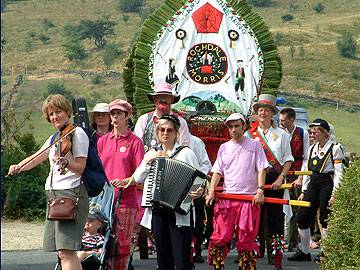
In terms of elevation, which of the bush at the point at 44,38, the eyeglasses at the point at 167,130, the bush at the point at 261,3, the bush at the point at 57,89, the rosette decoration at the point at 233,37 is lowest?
the eyeglasses at the point at 167,130

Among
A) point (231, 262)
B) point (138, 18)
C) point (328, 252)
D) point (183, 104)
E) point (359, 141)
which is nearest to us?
point (328, 252)

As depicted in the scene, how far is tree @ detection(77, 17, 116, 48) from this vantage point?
246 ft

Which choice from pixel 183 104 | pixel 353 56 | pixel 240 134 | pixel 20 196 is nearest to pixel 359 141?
pixel 353 56

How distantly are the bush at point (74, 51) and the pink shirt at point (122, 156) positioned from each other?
192 feet

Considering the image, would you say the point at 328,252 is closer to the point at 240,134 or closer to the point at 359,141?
the point at 240,134

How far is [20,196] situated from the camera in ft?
64.1

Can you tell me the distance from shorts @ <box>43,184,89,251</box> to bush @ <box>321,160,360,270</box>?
1.94m

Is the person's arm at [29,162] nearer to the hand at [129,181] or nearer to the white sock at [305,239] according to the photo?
the hand at [129,181]

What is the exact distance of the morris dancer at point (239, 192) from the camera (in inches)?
460

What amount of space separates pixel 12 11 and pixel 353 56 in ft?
97.0

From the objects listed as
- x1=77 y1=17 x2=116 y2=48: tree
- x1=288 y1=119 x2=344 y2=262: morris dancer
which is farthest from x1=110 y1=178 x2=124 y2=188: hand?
x1=77 y1=17 x2=116 y2=48: tree

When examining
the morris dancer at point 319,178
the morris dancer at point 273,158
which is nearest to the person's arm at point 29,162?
the morris dancer at point 273,158

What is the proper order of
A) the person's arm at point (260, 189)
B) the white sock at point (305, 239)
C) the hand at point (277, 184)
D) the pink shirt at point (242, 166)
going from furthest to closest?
the white sock at point (305, 239) → the hand at point (277, 184) → the pink shirt at point (242, 166) → the person's arm at point (260, 189)

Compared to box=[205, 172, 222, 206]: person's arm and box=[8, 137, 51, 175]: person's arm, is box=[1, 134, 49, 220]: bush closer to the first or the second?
box=[205, 172, 222, 206]: person's arm
